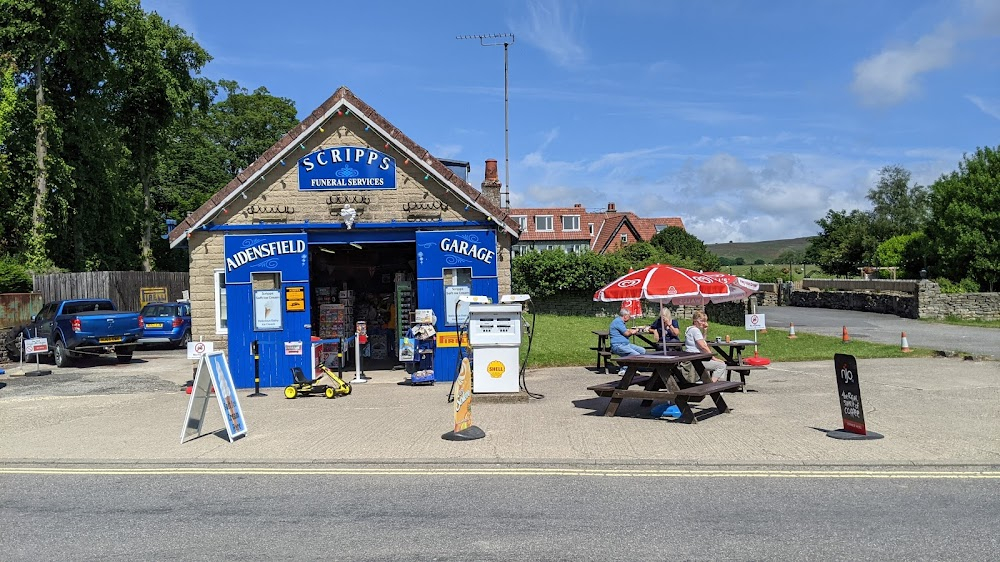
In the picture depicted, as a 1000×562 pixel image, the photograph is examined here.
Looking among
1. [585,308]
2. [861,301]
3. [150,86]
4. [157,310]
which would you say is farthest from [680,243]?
[157,310]

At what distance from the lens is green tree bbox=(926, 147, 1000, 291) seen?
128ft

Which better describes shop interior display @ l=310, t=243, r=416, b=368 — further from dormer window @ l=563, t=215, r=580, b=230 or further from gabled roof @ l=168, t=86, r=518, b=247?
dormer window @ l=563, t=215, r=580, b=230

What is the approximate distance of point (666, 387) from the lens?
11219 mm

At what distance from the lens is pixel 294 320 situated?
1647 centimetres

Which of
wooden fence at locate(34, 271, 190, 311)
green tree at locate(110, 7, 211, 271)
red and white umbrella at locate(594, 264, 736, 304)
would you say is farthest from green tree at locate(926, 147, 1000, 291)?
green tree at locate(110, 7, 211, 271)

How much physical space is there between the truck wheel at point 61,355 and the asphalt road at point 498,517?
595 inches

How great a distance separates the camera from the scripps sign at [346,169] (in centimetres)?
1681

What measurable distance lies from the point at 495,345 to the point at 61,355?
49.0 ft

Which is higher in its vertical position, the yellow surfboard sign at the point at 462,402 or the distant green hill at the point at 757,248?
the distant green hill at the point at 757,248

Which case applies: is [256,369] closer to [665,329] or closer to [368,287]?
[368,287]

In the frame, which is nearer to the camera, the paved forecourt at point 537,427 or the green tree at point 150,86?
the paved forecourt at point 537,427

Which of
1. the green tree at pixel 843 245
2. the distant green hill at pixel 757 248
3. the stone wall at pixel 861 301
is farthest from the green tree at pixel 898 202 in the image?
the distant green hill at pixel 757 248

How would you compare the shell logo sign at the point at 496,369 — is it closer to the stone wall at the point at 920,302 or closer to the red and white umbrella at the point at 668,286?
the red and white umbrella at the point at 668,286

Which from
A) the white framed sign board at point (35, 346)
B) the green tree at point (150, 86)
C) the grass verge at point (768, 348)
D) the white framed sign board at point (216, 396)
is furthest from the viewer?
the green tree at point (150, 86)
